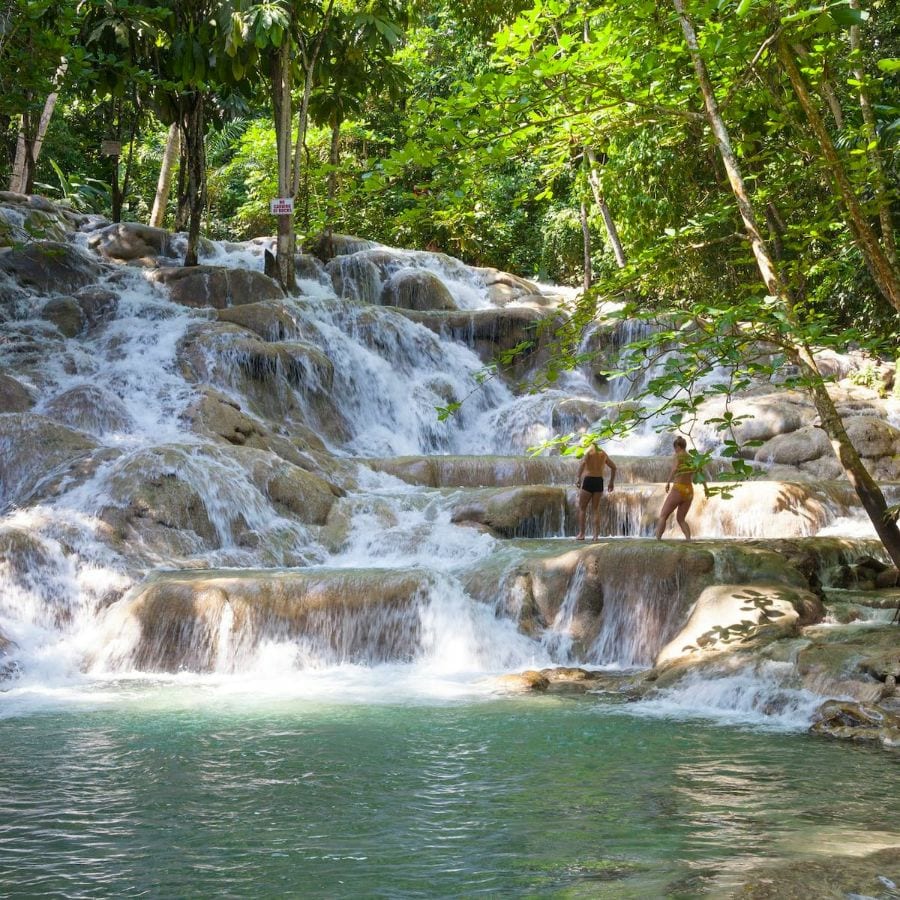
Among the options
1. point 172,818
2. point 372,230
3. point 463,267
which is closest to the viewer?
point 172,818

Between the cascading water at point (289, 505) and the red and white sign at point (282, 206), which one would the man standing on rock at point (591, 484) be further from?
the red and white sign at point (282, 206)

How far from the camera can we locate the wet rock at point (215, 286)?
2005 cm

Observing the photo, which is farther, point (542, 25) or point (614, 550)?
point (614, 550)

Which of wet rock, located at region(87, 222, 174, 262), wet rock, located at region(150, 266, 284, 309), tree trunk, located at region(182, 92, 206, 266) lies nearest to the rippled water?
wet rock, located at region(150, 266, 284, 309)

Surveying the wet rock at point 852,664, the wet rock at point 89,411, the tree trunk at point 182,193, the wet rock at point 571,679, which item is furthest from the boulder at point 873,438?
the tree trunk at point 182,193

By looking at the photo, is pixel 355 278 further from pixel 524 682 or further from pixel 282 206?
pixel 524 682

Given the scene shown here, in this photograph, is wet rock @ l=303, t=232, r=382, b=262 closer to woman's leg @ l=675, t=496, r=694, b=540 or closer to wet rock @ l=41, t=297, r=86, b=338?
wet rock @ l=41, t=297, r=86, b=338

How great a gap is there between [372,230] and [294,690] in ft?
76.7

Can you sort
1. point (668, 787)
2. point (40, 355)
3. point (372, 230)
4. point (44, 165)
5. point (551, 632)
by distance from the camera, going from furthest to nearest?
point (44, 165) → point (372, 230) → point (40, 355) → point (551, 632) → point (668, 787)

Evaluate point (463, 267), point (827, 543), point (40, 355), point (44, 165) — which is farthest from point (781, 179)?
point (44, 165)

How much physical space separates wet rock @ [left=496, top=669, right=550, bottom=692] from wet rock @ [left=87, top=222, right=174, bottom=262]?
54.7 ft

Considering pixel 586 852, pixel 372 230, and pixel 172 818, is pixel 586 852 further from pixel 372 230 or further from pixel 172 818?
pixel 372 230

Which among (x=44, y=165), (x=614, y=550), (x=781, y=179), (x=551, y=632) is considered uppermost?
(x=44, y=165)

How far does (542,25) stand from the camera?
6.62 meters
